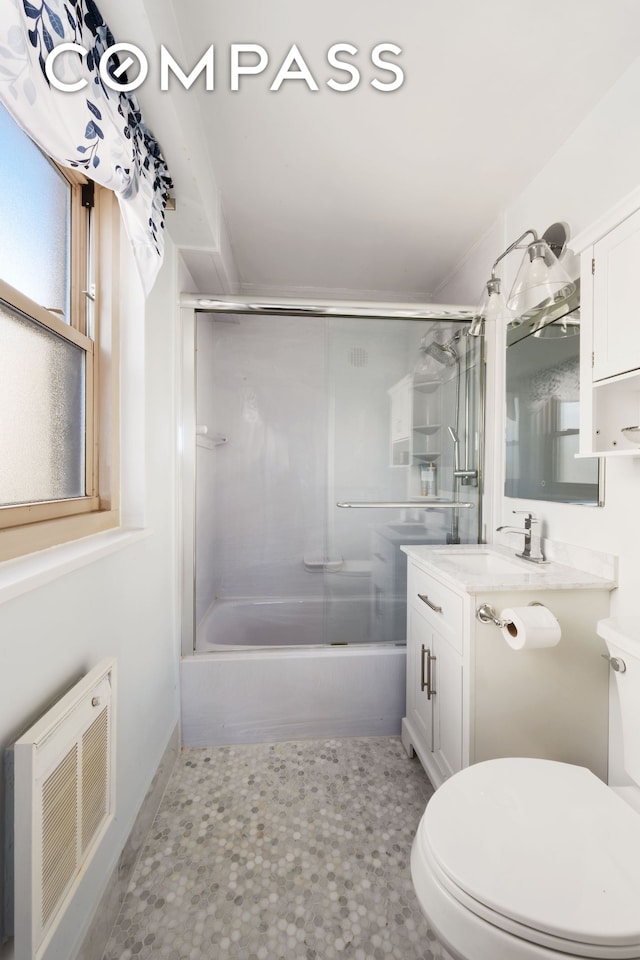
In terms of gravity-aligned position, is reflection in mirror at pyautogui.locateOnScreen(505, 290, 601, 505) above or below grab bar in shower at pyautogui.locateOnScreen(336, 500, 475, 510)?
above

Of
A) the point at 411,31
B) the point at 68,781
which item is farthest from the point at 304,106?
the point at 68,781

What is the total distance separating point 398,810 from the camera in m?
1.45

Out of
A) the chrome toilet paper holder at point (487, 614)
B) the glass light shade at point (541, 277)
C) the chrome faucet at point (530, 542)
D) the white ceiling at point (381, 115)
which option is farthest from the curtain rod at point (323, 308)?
the chrome toilet paper holder at point (487, 614)

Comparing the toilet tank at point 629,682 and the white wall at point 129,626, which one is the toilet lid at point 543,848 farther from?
the white wall at point 129,626

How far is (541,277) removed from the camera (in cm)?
133

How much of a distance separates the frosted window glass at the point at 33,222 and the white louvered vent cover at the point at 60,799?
35.8 inches

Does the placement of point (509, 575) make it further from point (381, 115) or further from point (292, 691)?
point (381, 115)

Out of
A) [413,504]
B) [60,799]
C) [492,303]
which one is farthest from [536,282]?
[60,799]

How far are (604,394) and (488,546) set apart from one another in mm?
890

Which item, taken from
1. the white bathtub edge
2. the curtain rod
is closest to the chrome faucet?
the white bathtub edge

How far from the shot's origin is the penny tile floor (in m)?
1.04

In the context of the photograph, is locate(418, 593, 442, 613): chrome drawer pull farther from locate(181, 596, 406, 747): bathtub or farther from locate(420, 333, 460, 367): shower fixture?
locate(420, 333, 460, 367): shower fixture

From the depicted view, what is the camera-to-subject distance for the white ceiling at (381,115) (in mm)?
1079

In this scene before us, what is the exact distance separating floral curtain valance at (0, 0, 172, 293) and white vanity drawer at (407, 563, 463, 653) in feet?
4.59
